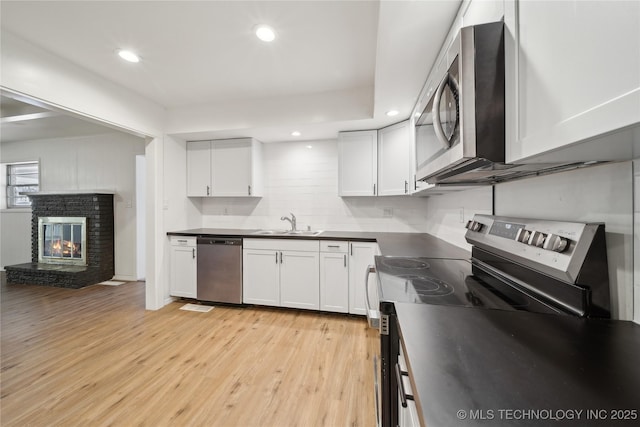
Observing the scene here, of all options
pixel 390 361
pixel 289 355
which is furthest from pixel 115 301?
pixel 390 361

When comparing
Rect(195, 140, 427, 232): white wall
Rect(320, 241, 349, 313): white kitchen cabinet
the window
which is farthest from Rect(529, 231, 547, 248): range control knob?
the window

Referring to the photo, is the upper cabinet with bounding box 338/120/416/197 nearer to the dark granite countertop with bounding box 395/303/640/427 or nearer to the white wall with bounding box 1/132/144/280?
the dark granite countertop with bounding box 395/303/640/427

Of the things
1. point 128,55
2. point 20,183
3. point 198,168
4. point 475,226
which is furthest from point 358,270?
point 20,183

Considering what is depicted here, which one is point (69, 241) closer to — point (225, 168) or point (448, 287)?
point (225, 168)

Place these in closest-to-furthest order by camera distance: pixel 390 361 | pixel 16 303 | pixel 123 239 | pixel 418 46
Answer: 1. pixel 390 361
2. pixel 418 46
3. pixel 16 303
4. pixel 123 239

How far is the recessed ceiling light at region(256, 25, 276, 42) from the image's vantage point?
1694 mm

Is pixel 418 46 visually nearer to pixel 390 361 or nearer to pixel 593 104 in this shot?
pixel 593 104

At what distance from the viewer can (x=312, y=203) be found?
3268mm

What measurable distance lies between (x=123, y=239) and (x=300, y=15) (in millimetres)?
4335

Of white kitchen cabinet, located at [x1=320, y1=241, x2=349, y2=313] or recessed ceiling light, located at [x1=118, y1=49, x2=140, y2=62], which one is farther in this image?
white kitchen cabinet, located at [x1=320, y1=241, x2=349, y2=313]

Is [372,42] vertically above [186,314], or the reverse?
[372,42]

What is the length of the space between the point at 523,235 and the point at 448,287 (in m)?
0.34

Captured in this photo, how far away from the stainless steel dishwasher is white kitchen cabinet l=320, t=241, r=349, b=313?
988mm

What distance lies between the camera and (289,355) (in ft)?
6.45
